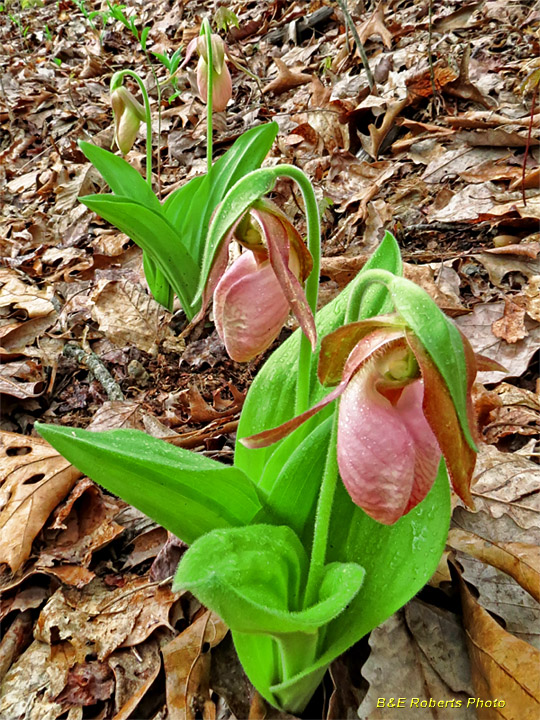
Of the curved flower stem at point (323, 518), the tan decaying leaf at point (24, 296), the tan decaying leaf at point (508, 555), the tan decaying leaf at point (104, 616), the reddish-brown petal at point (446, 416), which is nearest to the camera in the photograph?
the reddish-brown petal at point (446, 416)

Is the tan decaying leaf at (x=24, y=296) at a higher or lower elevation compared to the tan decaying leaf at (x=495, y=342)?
higher

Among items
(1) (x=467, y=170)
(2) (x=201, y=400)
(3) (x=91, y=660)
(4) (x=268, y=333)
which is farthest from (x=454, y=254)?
(3) (x=91, y=660)

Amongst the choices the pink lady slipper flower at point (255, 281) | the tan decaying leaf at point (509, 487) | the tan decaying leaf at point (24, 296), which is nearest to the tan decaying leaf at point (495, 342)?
the tan decaying leaf at point (509, 487)

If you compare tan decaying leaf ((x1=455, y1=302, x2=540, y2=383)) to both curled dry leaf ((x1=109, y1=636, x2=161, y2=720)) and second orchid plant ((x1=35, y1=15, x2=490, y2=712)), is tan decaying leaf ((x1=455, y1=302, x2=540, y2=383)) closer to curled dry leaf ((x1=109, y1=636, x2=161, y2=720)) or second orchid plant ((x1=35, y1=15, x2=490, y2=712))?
second orchid plant ((x1=35, y1=15, x2=490, y2=712))

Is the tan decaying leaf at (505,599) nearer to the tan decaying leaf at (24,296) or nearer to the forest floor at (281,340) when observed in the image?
the forest floor at (281,340)

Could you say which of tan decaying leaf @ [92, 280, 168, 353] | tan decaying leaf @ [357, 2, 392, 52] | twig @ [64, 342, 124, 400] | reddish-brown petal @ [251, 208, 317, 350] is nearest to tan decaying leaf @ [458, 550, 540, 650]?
reddish-brown petal @ [251, 208, 317, 350]

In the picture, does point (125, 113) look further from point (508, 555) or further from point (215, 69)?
point (508, 555)

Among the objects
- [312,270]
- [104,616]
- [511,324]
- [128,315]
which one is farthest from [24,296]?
[511,324]
